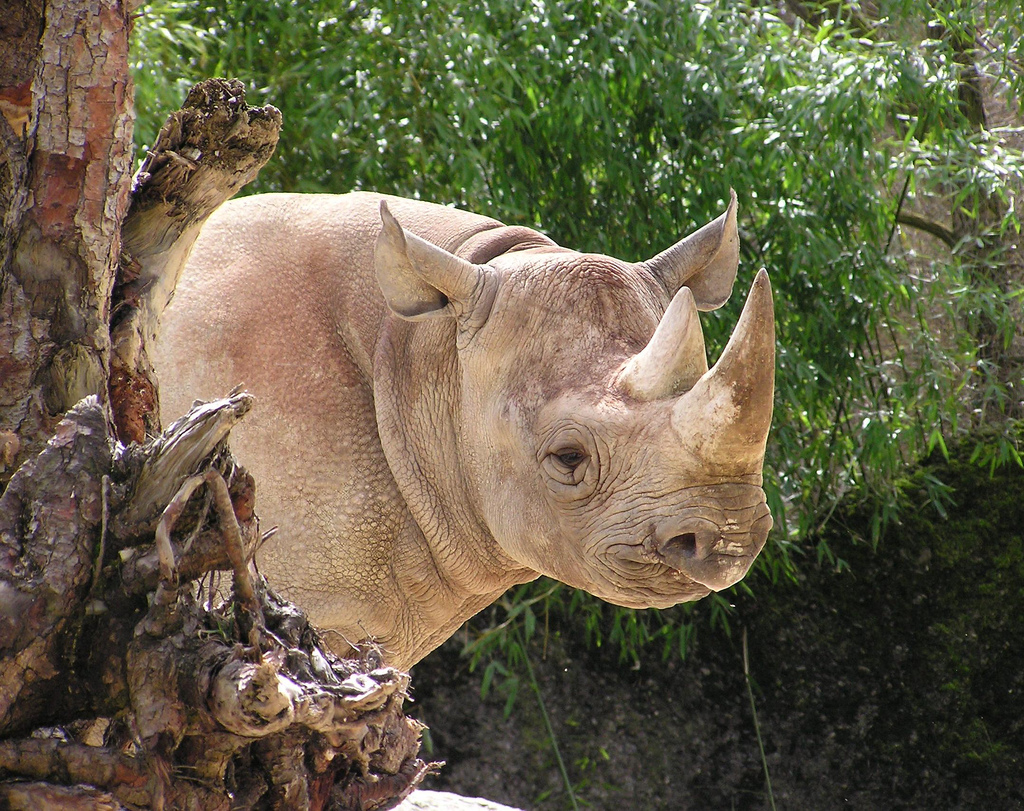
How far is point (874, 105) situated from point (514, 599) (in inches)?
89.0

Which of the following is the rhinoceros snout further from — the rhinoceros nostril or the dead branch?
the dead branch

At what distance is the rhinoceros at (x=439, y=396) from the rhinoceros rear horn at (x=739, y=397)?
0.05 metres

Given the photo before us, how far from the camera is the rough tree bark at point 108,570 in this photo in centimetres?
124

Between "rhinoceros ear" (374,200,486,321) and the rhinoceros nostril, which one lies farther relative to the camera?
"rhinoceros ear" (374,200,486,321)

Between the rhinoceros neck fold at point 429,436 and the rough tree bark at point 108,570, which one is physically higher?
the rough tree bark at point 108,570

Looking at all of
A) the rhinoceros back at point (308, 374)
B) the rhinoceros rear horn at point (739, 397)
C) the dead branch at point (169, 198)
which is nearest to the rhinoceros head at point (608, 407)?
the rhinoceros rear horn at point (739, 397)

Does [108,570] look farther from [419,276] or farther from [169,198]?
[419,276]

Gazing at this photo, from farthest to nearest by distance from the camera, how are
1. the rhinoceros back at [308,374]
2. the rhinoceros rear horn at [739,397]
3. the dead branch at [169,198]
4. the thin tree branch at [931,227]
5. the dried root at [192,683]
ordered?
1. the thin tree branch at [931,227]
2. the rhinoceros back at [308,374]
3. the rhinoceros rear horn at [739,397]
4. the dead branch at [169,198]
5. the dried root at [192,683]

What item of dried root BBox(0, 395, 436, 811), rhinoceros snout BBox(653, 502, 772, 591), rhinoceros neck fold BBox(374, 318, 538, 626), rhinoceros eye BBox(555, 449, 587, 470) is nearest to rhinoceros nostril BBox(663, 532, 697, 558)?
rhinoceros snout BBox(653, 502, 772, 591)

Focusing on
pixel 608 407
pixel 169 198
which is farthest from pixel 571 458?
pixel 169 198

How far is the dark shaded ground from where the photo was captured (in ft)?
16.9

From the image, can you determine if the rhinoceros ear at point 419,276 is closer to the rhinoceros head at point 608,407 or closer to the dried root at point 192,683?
the rhinoceros head at point 608,407

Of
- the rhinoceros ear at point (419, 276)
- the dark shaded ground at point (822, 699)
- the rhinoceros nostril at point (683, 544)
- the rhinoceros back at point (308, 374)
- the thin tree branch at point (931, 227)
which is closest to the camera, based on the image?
the rhinoceros nostril at point (683, 544)

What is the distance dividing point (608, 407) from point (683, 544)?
0.29m
